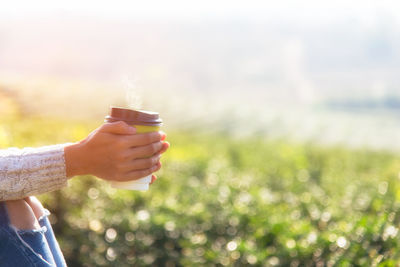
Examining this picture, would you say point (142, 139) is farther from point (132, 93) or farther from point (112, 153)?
point (132, 93)

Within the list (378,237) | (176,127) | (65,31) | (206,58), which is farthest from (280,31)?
(378,237)

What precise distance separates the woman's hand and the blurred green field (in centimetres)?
78

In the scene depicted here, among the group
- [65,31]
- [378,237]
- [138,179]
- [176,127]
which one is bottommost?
[176,127]

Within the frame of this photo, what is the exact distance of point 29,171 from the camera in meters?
1.46

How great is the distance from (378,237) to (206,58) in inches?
460

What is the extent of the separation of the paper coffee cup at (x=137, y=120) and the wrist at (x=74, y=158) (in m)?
0.12

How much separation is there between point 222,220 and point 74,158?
143 centimetres

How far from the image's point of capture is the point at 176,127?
10.7m

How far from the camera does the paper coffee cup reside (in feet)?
4.98

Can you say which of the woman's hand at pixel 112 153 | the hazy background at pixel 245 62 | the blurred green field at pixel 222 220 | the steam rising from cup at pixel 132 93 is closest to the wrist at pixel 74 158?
the woman's hand at pixel 112 153

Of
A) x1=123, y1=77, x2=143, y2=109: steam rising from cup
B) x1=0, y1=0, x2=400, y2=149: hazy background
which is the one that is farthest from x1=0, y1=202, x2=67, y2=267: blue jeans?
x1=0, y1=0, x2=400, y2=149: hazy background

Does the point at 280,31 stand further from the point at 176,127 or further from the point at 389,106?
the point at 176,127

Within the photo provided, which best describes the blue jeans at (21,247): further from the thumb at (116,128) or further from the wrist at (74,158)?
the thumb at (116,128)

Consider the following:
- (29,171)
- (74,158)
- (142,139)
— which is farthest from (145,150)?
(29,171)
